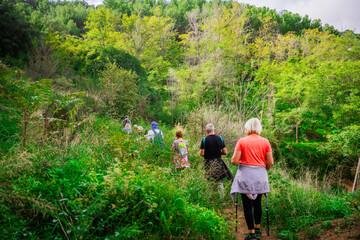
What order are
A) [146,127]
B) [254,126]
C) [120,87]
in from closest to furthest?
[254,126] < [146,127] < [120,87]

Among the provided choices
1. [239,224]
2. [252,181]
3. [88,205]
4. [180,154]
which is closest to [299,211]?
[239,224]

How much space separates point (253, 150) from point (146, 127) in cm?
877

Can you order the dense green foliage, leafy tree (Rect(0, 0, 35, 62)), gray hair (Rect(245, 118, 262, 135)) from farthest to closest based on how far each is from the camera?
leafy tree (Rect(0, 0, 35, 62)), gray hair (Rect(245, 118, 262, 135)), the dense green foliage

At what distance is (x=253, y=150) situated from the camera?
332 centimetres

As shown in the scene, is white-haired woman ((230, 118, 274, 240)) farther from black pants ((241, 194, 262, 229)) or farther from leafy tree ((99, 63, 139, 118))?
leafy tree ((99, 63, 139, 118))

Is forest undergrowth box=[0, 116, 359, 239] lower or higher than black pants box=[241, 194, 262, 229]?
higher

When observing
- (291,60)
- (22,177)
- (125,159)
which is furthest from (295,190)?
(291,60)

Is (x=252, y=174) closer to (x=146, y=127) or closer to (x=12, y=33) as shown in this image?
(x=146, y=127)

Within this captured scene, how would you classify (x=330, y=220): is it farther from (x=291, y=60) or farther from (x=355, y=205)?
(x=291, y=60)

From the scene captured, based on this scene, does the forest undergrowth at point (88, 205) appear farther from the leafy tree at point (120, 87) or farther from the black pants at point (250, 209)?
the leafy tree at point (120, 87)

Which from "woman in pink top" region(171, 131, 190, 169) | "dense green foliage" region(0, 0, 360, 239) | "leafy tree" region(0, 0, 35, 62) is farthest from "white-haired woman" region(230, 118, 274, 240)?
"leafy tree" region(0, 0, 35, 62)

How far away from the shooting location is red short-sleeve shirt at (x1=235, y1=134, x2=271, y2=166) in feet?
10.9

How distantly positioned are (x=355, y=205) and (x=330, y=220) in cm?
52

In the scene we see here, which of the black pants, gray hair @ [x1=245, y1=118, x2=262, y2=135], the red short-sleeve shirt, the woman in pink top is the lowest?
the black pants
